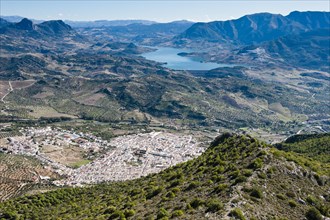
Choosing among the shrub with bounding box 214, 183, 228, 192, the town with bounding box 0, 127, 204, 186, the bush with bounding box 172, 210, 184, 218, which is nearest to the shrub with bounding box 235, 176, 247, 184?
the shrub with bounding box 214, 183, 228, 192

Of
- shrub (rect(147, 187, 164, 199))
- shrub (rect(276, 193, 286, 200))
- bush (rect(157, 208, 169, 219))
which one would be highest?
shrub (rect(276, 193, 286, 200))

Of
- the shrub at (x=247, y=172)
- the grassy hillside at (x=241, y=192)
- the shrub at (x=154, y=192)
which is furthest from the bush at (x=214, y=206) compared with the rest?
the shrub at (x=154, y=192)

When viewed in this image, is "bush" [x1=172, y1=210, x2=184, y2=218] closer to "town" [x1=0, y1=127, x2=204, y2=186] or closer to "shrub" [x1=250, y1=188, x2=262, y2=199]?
"shrub" [x1=250, y1=188, x2=262, y2=199]

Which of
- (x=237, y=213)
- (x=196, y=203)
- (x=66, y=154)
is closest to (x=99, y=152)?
(x=66, y=154)

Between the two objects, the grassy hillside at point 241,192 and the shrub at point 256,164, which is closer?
the grassy hillside at point 241,192

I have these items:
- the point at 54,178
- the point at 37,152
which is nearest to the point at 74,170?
the point at 54,178

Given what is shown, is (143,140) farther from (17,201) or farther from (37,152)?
(17,201)

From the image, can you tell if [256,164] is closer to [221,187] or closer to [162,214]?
[221,187]

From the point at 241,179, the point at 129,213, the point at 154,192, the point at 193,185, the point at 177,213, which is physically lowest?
the point at 154,192

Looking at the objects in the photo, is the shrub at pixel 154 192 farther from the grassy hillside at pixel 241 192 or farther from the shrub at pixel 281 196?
the shrub at pixel 281 196
